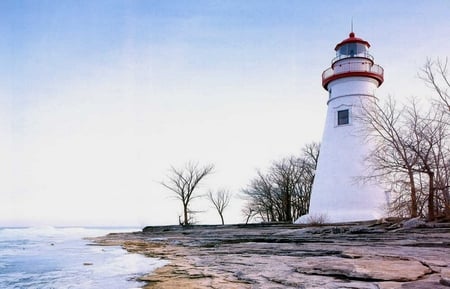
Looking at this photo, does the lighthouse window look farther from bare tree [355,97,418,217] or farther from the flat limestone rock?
the flat limestone rock

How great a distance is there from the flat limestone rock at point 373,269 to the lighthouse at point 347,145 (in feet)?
47.2

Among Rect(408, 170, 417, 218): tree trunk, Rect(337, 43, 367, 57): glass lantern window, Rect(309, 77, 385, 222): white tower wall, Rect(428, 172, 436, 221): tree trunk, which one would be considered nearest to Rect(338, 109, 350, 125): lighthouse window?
Rect(309, 77, 385, 222): white tower wall

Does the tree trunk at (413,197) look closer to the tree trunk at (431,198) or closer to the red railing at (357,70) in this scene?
the tree trunk at (431,198)

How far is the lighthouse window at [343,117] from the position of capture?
20903mm

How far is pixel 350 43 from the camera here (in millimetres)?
22281

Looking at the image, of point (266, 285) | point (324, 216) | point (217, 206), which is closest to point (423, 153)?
point (324, 216)

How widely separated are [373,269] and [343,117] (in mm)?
17544

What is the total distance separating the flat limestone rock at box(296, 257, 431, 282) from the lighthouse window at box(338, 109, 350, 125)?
53.5 feet

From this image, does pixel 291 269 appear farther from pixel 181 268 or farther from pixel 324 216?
pixel 324 216

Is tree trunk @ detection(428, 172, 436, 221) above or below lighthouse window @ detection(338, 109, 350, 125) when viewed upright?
below

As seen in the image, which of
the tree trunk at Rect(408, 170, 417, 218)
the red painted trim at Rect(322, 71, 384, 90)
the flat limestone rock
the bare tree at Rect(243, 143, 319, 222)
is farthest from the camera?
the bare tree at Rect(243, 143, 319, 222)

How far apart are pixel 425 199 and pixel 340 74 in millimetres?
9400

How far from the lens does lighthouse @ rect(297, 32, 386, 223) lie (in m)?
19.1

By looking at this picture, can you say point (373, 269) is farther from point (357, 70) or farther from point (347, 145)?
point (357, 70)
